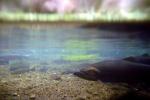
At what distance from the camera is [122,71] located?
3031 mm

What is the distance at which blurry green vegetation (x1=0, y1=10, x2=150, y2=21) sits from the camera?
113 inches

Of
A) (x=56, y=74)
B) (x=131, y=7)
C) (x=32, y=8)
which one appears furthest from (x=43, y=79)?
(x=131, y=7)

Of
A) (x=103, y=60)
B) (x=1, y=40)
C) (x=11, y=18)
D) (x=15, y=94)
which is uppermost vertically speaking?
(x=11, y=18)

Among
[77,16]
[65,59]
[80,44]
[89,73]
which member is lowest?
[89,73]

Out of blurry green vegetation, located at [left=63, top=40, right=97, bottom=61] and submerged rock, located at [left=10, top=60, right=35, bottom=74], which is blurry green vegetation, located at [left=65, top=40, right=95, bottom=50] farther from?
submerged rock, located at [left=10, top=60, right=35, bottom=74]

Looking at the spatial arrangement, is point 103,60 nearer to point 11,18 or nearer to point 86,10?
point 86,10

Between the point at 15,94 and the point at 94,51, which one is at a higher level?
the point at 94,51

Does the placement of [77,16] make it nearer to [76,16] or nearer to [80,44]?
[76,16]

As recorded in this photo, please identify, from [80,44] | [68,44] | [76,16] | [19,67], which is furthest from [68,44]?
[19,67]

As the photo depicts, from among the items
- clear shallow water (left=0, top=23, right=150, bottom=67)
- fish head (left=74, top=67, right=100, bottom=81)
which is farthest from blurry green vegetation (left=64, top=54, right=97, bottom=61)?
fish head (left=74, top=67, right=100, bottom=81)

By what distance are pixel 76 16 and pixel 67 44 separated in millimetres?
275

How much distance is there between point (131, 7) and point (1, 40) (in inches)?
47.3

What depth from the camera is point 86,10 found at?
287cm

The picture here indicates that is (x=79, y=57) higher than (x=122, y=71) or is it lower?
higher
